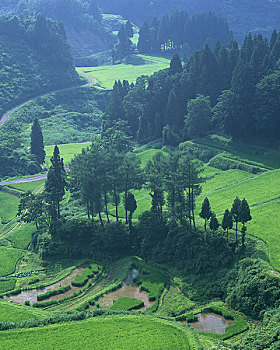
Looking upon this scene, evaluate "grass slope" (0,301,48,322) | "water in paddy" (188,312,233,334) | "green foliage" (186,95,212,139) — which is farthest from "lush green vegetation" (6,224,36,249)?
"green foliage" (186,95,212,139)

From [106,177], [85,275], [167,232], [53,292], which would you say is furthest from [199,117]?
[53,292]

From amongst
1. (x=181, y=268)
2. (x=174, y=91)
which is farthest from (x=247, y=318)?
(x=174, y=91)

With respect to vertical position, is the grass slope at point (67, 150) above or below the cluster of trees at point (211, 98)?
below

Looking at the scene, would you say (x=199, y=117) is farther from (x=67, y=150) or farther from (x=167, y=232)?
(x=167, y=232)

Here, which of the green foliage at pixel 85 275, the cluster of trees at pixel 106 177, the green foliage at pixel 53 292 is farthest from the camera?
the cluster of trees at pixel 106 177

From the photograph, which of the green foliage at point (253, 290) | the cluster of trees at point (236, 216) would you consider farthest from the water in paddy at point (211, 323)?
the cluster of trees at point (236, 216)

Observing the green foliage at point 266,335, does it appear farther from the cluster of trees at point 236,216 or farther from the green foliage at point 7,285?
the green foliage at point 7,285

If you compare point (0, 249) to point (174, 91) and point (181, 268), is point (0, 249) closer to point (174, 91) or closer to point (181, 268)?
point (181, 268)

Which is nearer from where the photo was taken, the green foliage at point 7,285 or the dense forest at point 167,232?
the dense forest at point 167,232
